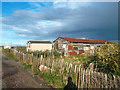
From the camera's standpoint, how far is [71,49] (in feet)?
67.7

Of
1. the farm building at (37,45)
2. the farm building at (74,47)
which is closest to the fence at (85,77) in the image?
the farm building at (74,47)

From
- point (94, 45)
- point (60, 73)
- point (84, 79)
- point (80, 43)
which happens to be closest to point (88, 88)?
point (84, 79)

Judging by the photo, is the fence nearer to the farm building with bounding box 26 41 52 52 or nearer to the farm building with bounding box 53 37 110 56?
the farm building with bounding box 53 37 110 56

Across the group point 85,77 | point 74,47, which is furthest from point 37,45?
point 85,77

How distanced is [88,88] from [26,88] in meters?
3.26

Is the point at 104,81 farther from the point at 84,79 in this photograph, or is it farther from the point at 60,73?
the point at 60,73

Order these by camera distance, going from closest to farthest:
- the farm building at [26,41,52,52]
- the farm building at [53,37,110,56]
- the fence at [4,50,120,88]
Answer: the fence at [4,50,120,88] → the farm building at [53,37,110,56] → the farm building at [26,41,52,52]

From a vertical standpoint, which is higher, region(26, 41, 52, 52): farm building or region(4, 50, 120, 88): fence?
region(26, 41, 52, 52): farm building

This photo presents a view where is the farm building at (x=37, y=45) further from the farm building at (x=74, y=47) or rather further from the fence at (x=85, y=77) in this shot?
the fence at (x=85, y=77)

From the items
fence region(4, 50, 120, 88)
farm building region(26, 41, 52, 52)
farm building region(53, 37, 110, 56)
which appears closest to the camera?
fence region(4, 50, 120, 88)

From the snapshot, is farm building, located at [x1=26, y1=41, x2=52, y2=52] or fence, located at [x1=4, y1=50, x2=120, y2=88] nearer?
fence, located at [x1=4, y1=50, x2=120, y2=88]

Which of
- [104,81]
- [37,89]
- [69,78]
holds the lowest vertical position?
[37,89]

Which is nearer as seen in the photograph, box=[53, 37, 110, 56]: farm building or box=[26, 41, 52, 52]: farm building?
box=[53, 37, 110, 56]: farm building

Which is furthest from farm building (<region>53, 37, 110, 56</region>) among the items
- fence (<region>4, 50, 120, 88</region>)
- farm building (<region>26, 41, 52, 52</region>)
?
fence (<region>4, 50, 120, 88</region>)
